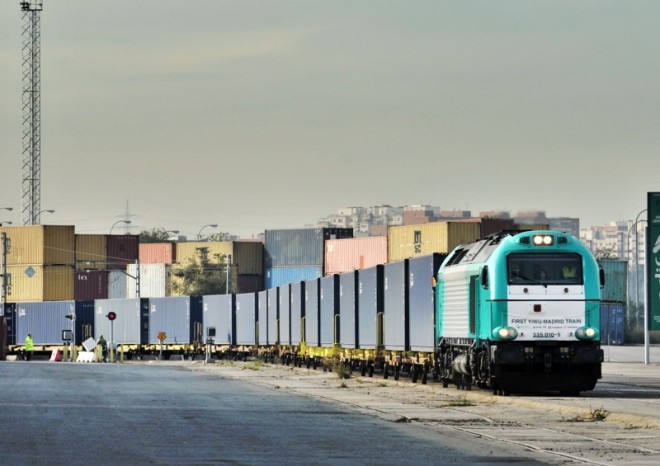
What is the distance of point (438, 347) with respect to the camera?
38.4m

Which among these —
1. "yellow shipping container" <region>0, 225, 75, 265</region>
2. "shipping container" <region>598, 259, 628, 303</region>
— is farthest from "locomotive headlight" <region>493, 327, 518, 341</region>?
"shipping container" <region>598, 259, 628, 303</region>

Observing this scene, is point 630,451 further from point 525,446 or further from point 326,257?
point 326,257

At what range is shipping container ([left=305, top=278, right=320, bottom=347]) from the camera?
59875 millimetres

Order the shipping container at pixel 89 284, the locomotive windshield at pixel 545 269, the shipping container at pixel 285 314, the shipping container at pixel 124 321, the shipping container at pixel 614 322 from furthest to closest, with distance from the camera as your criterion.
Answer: the shipping container at pixel 89 284, the shipping container at pixel 614 322, the shipping container at pixel 124 321, the shipping container at pixel 285 314, the locomotive windshield at pixel 545 269

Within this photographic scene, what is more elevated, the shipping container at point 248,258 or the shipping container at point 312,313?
the shipping container at point 248,258

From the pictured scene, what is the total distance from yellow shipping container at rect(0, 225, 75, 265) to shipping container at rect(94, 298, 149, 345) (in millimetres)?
27918

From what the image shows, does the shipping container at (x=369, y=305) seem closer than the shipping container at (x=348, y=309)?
Yes

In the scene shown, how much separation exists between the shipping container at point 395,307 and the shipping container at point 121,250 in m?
99.3

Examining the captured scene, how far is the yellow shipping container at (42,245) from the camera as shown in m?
134

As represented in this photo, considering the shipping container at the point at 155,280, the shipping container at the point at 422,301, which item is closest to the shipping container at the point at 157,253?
the shipping container at the point at 155,280

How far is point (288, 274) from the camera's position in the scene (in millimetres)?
155125

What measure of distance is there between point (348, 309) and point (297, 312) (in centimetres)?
1312

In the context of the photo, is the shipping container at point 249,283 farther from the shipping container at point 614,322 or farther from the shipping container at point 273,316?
the shipping container at point 273,316

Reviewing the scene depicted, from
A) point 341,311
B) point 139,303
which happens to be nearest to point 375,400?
point 341,311
